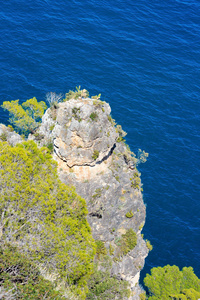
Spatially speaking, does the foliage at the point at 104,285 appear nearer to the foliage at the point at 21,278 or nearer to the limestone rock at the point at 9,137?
the foliage at the point at 21,278

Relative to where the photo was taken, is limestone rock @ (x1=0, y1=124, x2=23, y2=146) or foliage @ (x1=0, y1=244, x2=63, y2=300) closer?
foliage @ (x1=0, y1=244, x2=63, y2=300)

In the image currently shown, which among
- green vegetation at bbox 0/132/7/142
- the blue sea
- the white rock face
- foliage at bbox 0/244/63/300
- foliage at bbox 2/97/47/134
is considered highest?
the blue sea

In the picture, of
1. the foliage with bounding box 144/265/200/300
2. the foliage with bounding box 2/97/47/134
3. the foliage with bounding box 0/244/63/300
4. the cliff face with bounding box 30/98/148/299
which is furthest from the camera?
the foliage with bounding box 2/97/47/134

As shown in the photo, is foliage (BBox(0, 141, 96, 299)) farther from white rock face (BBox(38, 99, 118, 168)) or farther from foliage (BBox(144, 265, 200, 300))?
foliage (BBox(144, 265, 200, 300))

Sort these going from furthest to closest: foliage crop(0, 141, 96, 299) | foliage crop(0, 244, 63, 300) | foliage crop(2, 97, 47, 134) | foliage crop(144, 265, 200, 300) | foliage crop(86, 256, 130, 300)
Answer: foliage crop(2, 97, 47, 134)
foliage crop(144, 265, 200, 300)
foliage crop(86, 256, 130, 300)
foliage crop(0, 141, 96, 299)
foliage crop(0, 244, 63, 300)

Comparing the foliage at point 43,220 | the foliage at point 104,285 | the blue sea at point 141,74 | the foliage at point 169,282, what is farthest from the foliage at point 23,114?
the foliage at point 169,282

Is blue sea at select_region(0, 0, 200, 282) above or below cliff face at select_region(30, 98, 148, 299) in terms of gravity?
above

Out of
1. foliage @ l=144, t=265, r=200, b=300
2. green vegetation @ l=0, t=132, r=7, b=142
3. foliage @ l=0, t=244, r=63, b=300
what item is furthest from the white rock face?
foliage @ l=144, t=265, r=200, b=300

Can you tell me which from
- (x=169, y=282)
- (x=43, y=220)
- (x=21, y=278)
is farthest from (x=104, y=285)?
(x=21, y=278)
